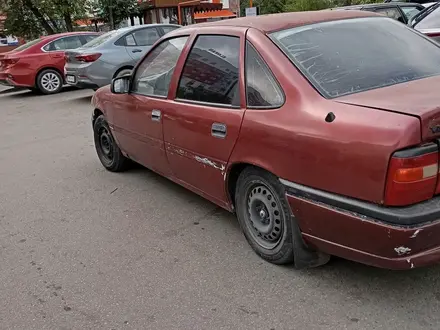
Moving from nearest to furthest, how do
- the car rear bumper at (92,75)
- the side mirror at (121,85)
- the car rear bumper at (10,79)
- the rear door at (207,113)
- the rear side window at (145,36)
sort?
the rear door at (207,113), the side mirror at (121,85), the car rear bumper at (92,75), the rear side window at (145,36), the car rear bumper at (10,79)

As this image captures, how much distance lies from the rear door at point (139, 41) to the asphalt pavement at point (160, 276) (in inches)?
257

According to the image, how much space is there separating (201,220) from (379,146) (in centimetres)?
208

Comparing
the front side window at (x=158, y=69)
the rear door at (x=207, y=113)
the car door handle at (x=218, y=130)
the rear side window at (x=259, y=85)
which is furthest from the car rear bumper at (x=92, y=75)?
the rear side window at (x=259, y=85)

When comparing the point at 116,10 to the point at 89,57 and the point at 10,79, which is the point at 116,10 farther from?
the point at 89,57

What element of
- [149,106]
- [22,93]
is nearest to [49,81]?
[22,93]

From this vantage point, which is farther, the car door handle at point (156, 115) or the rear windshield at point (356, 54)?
the car door handle at point (156, 115)

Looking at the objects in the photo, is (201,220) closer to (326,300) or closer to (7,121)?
(326,300)

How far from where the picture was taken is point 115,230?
4.02 meters

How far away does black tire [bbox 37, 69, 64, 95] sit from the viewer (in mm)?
13172

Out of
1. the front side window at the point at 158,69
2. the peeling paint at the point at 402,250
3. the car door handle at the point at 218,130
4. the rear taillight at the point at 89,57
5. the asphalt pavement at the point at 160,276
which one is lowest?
the asphalt pavement at the point at 160,276

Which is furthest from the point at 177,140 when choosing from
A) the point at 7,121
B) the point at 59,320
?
the point at 7,121

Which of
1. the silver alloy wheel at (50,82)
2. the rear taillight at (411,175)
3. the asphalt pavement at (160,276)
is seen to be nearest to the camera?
the rear taillight at (411,175)

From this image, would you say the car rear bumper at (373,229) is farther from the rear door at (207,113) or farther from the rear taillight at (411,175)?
the rear door at (207,113)

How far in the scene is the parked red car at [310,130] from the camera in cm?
233
